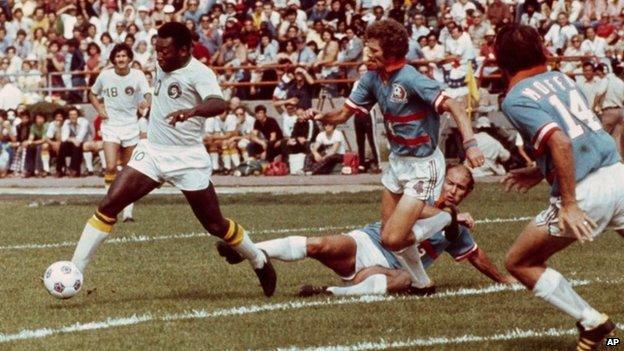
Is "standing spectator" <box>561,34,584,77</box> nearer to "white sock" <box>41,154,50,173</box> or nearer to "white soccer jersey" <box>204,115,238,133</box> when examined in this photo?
"white soccer jersey" <box>204,115,238,133</box>

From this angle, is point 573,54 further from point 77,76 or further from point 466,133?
point 466,133

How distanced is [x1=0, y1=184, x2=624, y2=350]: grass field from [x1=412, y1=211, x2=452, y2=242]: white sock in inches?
18.9

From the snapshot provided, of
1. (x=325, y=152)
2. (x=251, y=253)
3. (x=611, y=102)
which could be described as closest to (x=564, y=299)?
(x=251, y=253)

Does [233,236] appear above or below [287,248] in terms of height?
above

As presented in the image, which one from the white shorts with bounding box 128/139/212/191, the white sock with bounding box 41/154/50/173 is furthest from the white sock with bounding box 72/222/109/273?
the white sock with bounding box 41/154/50/173

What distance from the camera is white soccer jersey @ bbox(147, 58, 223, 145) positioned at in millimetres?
12219

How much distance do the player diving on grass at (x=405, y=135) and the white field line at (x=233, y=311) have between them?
0.38 m

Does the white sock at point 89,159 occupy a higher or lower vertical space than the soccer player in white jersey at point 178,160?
lower

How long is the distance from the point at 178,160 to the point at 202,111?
2.16 feet

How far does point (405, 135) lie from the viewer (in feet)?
38.3

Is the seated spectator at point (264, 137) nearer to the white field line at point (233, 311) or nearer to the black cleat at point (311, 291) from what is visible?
the white field line at point (233, 311)

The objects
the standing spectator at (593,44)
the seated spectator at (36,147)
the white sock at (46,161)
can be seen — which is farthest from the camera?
the seated spectator at (36,147)

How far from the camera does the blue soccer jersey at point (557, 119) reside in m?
8.55

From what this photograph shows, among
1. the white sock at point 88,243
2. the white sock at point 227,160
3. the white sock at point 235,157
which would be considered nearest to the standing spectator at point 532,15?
the white sock at point 235,157
